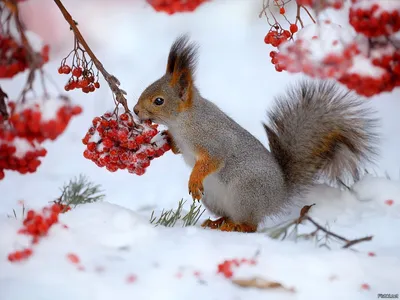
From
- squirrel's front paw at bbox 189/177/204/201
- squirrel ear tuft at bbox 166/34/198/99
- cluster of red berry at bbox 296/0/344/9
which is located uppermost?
squirrel ear tuft at bbox 166/34/198/99

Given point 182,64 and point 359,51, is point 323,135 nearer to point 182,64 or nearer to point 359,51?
point 182,64

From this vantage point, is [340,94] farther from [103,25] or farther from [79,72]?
[103,25]

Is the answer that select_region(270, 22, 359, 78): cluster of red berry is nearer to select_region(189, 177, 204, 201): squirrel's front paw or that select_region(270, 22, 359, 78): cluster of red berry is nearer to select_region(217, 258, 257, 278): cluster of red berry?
select_region(217, 258, 257, 278): cluster of red berry

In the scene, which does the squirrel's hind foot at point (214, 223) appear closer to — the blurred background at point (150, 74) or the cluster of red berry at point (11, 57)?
the blurred background at point (150, 74)

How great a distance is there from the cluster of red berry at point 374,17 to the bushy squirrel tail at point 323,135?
0.68m

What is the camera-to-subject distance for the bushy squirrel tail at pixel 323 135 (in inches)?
61.7

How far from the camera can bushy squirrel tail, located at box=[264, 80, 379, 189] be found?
5.15 feet

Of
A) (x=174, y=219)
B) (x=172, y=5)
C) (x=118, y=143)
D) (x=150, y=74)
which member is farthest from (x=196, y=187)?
(x=150, y=74)

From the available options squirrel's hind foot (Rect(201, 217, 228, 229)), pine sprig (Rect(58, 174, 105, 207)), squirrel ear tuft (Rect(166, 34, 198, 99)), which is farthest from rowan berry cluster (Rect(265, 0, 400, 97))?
pine sprig (Rect(58, 174, 105, 207))

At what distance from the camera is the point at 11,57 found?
929 millimetres

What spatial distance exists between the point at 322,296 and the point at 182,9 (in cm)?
51

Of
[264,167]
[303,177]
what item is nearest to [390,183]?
[303,177]

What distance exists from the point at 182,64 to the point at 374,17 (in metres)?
0.68

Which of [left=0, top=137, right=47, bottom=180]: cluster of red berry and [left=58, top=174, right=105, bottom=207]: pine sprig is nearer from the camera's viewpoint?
[left=0, top=137, right=47, bottom=180]: cluster of red berry
